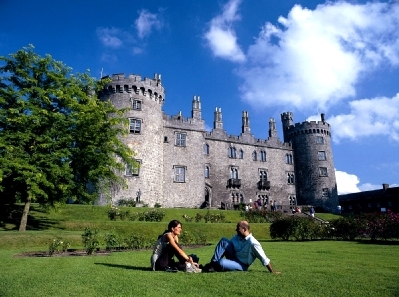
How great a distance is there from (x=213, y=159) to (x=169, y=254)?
118 ft

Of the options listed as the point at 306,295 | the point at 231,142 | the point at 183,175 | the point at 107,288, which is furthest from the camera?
the point at 231,142

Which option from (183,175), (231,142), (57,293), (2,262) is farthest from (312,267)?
(231,142)

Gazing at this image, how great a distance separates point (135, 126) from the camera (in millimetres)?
34688

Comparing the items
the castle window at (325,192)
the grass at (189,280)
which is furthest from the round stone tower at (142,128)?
the castle window at (325,192)

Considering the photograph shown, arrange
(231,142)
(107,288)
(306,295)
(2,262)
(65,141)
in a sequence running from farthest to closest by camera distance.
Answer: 1. (231,142)
2. (65,141)
3. (2,262)
4. (107,288)
5. (306,295)

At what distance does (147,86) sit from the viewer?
35.8 metres

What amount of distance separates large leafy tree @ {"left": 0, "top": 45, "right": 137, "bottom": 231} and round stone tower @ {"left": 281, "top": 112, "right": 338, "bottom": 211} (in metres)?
34.5

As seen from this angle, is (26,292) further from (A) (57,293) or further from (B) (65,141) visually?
(B) (65,141)

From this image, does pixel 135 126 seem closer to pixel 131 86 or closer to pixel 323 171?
pixel 131 86

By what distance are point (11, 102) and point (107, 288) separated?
61.4 feet

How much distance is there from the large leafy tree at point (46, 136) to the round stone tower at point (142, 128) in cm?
1156

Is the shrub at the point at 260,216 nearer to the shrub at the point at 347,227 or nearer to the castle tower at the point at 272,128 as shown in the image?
the shrub at the point at 347,227

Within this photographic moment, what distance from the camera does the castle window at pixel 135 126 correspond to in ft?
113

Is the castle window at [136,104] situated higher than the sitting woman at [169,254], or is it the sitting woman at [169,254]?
the castle window at [136,104]
